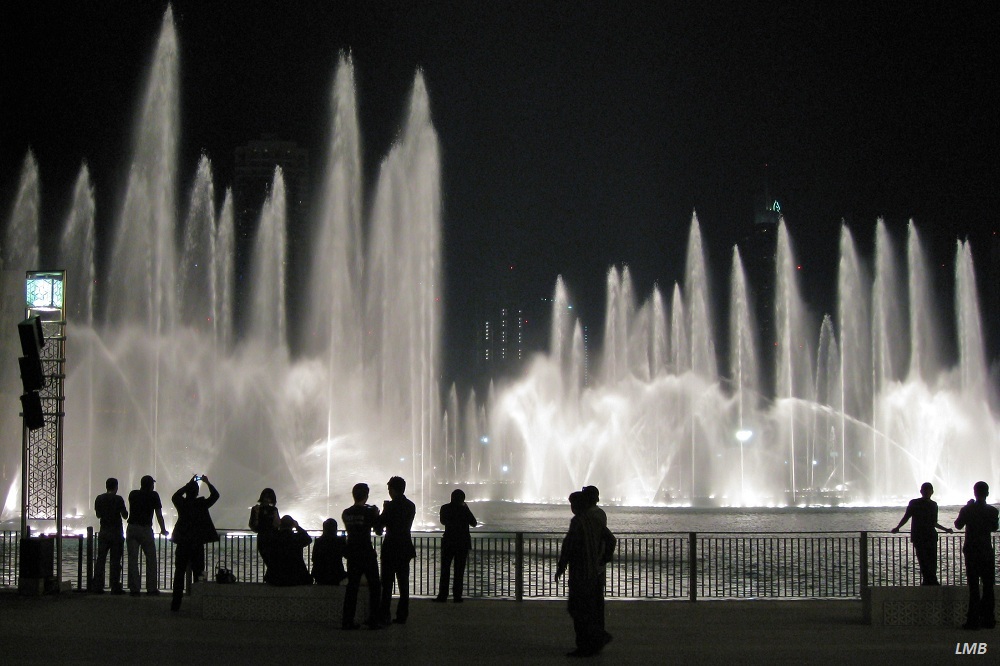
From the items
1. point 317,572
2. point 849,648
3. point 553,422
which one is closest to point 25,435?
point 317,572

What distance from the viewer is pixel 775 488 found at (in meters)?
53.4

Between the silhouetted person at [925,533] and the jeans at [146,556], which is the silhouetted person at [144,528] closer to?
the jeans at [146,556]

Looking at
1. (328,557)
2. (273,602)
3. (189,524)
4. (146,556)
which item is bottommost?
(273,602)

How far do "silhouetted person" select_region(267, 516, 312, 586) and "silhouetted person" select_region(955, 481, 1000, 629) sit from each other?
22.5 ft

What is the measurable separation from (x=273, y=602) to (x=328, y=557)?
2.43 feet

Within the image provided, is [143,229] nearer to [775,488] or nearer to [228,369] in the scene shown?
[228,369]

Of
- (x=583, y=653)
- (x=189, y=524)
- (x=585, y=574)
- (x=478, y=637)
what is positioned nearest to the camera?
(x=583, y=653)

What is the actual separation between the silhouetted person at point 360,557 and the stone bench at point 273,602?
1.14 ft

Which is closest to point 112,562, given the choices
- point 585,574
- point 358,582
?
point 358,582

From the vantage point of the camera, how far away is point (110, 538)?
15812mm

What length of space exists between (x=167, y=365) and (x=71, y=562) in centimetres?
1201

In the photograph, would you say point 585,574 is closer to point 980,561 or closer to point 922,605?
point 922,605

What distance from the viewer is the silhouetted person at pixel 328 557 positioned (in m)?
13.5

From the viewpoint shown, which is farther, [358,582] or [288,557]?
[288,557]
